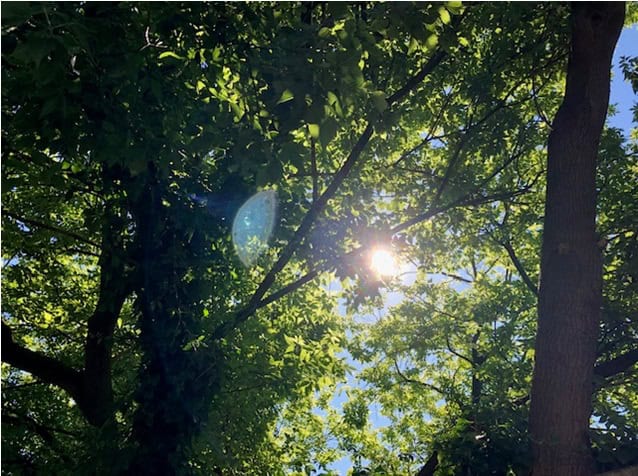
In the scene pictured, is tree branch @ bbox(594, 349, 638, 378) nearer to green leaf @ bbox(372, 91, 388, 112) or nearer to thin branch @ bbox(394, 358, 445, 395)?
green leaf @ bbox(372, 91, 388, 112)

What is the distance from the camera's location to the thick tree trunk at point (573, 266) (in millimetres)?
4336

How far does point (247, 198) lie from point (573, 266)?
3.45m

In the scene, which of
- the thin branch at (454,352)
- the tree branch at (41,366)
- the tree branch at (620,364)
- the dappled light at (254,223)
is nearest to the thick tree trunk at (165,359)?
the dappled light at (254,223)

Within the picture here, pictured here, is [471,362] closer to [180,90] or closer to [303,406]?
[303,406]

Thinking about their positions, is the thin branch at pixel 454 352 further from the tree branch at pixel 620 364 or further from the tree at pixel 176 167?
the tree branch at pixel 620 364

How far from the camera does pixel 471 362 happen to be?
562 inches

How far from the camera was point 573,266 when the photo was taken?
4.67 meters

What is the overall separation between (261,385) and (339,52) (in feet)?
19.8

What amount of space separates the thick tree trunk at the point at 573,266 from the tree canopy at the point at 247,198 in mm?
295

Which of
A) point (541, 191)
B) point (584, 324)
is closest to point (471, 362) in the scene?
point (541, 191)

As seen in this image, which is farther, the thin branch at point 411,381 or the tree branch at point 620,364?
the thin branch at point 411,381

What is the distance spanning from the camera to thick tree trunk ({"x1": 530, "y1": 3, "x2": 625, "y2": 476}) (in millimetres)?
4336

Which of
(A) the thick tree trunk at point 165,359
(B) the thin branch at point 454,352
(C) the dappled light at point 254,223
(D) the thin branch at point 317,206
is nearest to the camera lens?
(D) the thin branch at point 317,206

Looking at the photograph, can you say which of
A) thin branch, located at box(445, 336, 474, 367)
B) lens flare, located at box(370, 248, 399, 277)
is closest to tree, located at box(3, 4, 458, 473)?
lens flare, located at box(370, 248, 399, 277)
